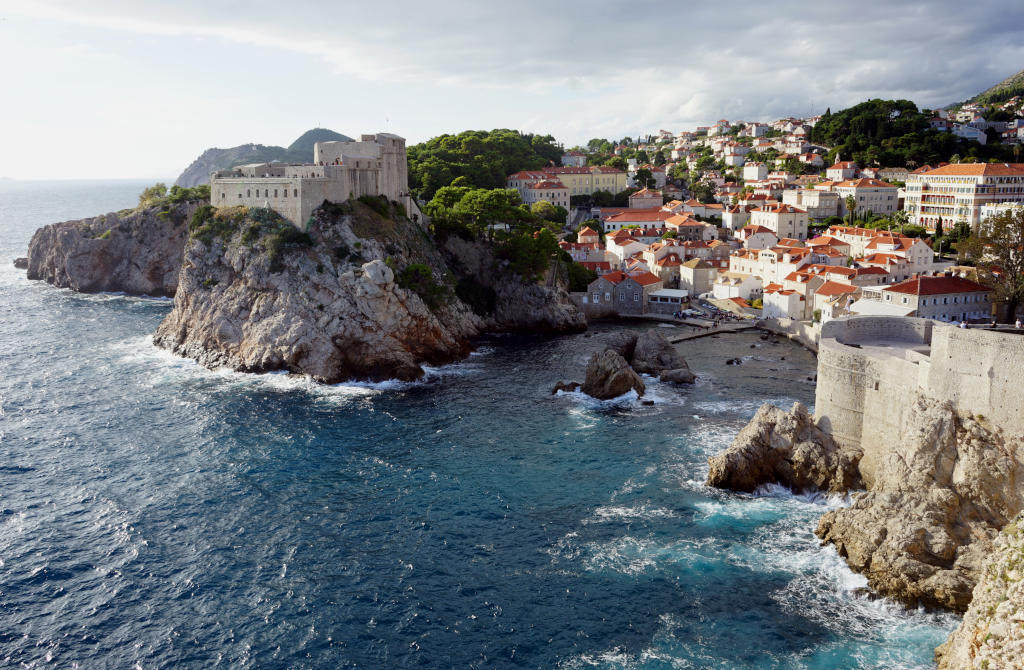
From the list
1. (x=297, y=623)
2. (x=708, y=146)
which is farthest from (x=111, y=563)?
(x=708, y=146)

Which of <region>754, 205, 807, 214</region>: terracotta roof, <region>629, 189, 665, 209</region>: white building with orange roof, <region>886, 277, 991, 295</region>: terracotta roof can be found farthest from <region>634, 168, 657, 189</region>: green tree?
<region>886, 277, 991, 295</region>: terracotta roof

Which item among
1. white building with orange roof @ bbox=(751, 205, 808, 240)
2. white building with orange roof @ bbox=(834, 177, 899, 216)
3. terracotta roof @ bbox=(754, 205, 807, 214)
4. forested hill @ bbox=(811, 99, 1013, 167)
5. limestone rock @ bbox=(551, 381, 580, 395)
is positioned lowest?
limestone rock @ bbox=(551, 381, 580, 395)

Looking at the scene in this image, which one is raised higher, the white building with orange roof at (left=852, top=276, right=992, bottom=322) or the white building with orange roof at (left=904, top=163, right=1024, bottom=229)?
the white building with orange roof at (left=904, top=163, right=1024, bottom=229)

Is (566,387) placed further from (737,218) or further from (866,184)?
(866,184)

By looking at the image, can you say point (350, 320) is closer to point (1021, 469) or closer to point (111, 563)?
point (111, 563)

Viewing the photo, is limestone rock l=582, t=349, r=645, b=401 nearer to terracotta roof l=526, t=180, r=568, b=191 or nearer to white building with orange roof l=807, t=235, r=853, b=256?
white building with orange roof l=807, t=235, r=853, b=256

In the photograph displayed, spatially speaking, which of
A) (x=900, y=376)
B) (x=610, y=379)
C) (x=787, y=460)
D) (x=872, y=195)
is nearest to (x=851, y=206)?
(x=872, y=195)

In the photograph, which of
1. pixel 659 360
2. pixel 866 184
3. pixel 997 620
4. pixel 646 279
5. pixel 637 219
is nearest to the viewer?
pixel 997 620
